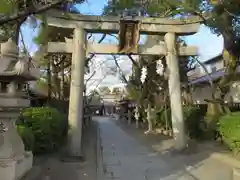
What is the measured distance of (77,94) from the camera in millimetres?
12648

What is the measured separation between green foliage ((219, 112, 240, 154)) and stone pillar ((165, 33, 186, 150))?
1.83m

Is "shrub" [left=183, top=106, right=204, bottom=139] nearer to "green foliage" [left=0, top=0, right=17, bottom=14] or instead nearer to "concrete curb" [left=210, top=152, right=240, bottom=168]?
"concrete curb" [left=210, top=152, right=240, bottom=168]

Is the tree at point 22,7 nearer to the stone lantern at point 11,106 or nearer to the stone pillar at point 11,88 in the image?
the stone lantern at point 11,106

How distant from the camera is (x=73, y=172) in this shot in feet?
33.2

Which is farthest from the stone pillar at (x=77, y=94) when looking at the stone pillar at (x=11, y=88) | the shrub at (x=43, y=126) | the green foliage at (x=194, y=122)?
the green foliage at (x=194, y=122)

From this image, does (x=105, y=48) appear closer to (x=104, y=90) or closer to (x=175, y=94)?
(x=175, y=94)

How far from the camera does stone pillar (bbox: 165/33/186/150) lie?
13602 millimetres

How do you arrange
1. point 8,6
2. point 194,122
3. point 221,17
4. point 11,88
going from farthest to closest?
point 194,122 < point 221,17 < point 11,88 < point 8,6

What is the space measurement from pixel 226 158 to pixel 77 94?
598cm

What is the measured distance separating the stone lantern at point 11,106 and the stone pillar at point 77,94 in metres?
5.44

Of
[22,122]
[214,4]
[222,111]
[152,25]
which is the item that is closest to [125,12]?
[152,25]

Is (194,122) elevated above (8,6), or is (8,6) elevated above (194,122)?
(8,6)

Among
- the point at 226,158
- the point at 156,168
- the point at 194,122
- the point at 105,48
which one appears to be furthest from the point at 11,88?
the point at 194,122

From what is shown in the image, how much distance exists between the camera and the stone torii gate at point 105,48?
1258cm
